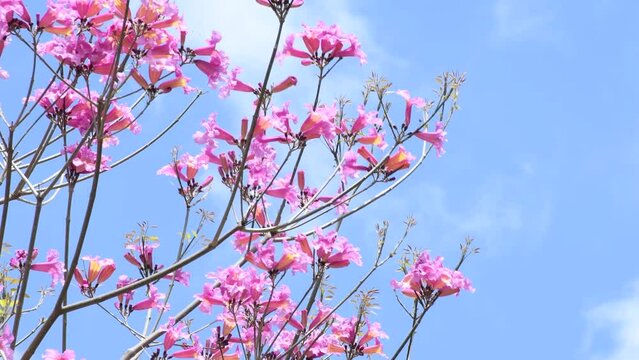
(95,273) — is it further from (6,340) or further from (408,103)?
(408,103)

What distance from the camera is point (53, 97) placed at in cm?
456

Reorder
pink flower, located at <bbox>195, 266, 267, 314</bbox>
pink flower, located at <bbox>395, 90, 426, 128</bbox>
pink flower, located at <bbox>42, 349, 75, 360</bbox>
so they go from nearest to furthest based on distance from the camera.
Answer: pink flower, located at <bbox>42, 349, 75, 360</bbox> < pink flower, located at <bbox>195, 266, 267, 314</bbox> < pink flower, located at <bbox>395, 90, 426, 128</bbox>

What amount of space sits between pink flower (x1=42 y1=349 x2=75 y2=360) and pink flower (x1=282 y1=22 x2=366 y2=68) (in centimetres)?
196

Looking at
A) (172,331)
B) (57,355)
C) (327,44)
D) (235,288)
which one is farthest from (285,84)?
(57,355)

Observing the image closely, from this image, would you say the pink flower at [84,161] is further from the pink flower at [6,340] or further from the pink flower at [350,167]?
the pink flower at [350,167]

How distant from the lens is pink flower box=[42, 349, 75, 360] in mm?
4461

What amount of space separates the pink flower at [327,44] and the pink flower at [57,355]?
1964mm

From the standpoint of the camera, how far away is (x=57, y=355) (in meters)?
4.48

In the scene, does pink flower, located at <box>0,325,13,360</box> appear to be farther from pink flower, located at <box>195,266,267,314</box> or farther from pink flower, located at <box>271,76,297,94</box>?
pink flower, located at <box>271,76,297,94</box>

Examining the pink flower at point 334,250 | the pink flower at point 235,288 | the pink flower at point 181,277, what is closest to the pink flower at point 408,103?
the pink flower at point 334,250

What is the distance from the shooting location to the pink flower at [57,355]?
446 cm

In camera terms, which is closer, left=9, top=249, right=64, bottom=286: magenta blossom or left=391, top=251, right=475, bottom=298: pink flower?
left=9, top=249, right=64, bottom=286: magenta blossom

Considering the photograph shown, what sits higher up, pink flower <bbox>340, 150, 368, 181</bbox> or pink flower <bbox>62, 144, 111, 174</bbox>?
pink flower <bbox>340, 150, 368, 181</bbox>

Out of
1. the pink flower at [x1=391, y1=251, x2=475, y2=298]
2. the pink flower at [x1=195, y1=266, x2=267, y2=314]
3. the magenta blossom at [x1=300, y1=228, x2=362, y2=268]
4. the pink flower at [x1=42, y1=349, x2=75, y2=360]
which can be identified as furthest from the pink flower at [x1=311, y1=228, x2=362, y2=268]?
the pink flower at [x1=42, y1=349, x2=75, y2=360]
